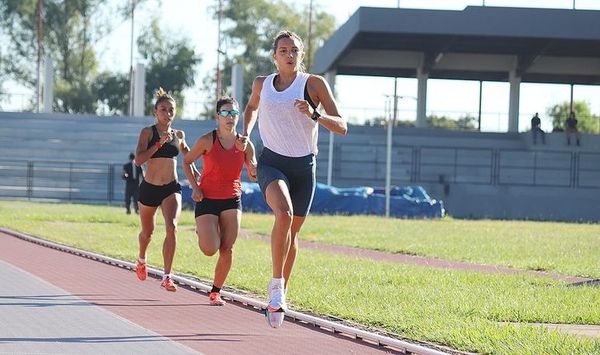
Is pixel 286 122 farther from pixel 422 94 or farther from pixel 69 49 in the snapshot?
pixel 69 49

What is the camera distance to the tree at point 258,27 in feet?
309

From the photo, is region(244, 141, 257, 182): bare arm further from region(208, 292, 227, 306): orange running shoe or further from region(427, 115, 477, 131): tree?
region(427, 115, 477, 131): tree

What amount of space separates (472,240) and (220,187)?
14546mm

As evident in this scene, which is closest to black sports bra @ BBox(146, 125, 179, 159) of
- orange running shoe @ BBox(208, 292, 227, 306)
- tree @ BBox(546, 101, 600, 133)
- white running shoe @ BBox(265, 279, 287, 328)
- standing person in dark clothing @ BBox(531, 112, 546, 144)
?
orange running shoe @ BBox(208, 292, 227, 306)

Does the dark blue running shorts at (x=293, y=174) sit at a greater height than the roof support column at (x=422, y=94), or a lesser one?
lesser

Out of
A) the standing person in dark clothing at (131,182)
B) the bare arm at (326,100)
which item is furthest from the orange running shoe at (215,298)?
the standing person in dark clothing at (131,182)

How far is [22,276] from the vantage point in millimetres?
15195

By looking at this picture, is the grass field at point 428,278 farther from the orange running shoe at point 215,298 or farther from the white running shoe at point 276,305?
the white running shoe at point 276,305

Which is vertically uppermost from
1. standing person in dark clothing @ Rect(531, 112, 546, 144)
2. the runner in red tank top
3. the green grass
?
standing person in dark clothing @ Rect(531, 112, 546, 144)

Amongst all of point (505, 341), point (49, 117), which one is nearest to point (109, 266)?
point (505, 341)

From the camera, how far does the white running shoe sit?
10.1m

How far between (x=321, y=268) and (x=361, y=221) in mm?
17429

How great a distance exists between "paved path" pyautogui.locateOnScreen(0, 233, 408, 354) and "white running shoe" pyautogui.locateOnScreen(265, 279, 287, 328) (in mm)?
126

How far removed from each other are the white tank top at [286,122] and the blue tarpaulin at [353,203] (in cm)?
2957
